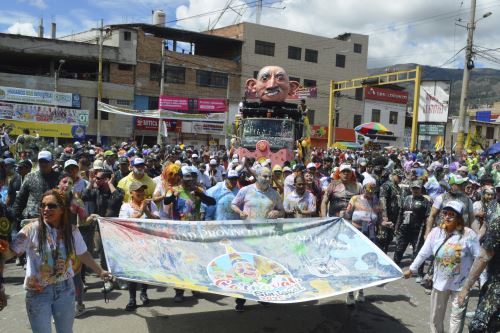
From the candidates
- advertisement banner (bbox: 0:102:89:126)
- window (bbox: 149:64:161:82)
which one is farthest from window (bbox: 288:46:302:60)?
advertisement banner (bbox: 0:102:89:126)

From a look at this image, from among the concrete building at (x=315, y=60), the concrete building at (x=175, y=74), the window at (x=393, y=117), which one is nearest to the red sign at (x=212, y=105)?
the concrete building at (x=175, y=74)

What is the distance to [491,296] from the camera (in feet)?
12.7

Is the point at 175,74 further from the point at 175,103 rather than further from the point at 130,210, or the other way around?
the point at 130,210

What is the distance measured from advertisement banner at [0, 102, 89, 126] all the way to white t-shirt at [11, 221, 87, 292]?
72.0ft

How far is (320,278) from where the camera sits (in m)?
4.87

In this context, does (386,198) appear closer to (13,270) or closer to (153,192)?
(153,192)

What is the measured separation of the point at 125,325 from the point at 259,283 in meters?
1.76

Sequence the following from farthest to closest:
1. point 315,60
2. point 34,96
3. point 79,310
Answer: point 315,60, point 34,96, point 79,310

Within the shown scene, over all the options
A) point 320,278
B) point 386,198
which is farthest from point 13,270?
point 386,198

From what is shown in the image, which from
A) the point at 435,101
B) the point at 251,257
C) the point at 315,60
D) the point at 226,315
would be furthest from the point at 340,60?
the point at 251,257

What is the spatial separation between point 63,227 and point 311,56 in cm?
4260

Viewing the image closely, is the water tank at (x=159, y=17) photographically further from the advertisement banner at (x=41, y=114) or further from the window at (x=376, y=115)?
the window at (x=376, y=115)

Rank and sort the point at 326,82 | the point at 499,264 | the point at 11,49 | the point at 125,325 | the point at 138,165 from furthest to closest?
the point at 326,82, the point at 11,49, the point at 138,165, the point at 125,325, the point at 499,264

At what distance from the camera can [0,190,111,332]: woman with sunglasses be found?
3.42 meters
